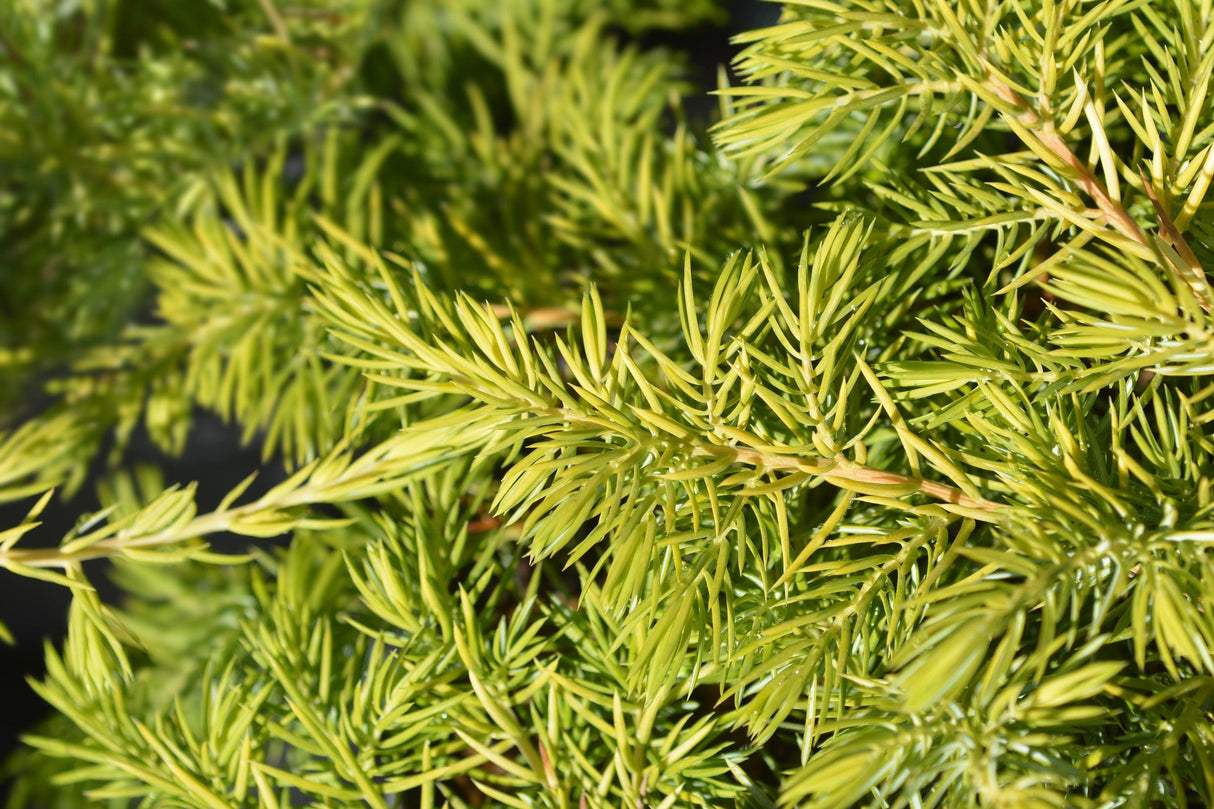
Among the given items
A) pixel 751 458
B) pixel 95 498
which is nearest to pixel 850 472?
pixel 751 458

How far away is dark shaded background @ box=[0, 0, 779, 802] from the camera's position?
51cm

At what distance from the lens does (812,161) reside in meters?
0.33

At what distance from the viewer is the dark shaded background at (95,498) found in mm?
507

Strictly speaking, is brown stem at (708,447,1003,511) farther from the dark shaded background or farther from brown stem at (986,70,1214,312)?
the dark shaded background

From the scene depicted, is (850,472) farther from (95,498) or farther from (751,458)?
(95,498)

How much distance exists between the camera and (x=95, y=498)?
0.55 m

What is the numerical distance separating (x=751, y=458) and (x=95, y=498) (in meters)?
0.50

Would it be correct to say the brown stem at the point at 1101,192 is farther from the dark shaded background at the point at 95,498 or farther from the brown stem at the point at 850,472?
the dark shaded background at the point at 95,498

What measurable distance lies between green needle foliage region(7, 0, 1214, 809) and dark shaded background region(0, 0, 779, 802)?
0.46 ft

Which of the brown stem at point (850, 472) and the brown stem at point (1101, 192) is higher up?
the brown stem at point (1101, 192)

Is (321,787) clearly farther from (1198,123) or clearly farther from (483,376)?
(1198,123)

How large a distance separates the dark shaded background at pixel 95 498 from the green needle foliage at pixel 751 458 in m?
0.14

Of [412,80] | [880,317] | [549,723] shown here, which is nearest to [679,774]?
[549,723]

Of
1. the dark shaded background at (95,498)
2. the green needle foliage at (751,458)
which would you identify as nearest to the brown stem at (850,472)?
the green needle foliage at (751,458)
